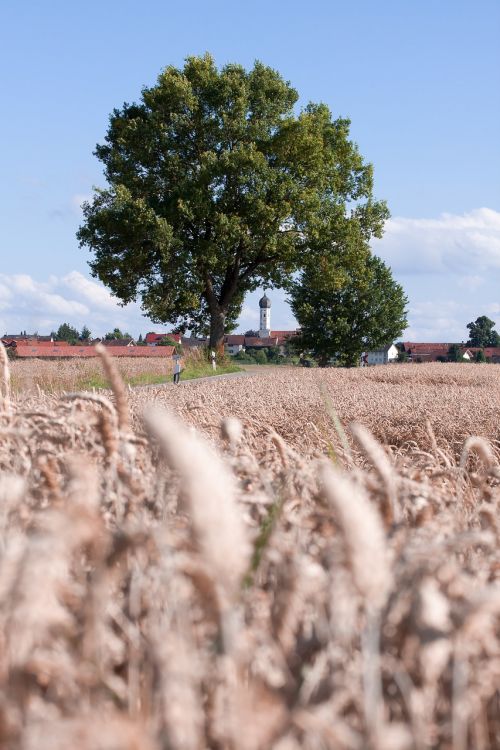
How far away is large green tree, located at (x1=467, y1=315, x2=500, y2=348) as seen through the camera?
12500cm

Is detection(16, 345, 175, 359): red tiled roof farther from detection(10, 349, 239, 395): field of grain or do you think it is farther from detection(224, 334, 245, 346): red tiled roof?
detection(224, 334, 245, 346): red tiled roof

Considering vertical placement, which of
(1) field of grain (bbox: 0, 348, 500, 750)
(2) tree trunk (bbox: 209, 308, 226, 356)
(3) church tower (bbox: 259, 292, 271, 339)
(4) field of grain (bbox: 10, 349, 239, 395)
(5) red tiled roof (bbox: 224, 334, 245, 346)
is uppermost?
(3) church tower (bbox: 259, 292, 271, 339)

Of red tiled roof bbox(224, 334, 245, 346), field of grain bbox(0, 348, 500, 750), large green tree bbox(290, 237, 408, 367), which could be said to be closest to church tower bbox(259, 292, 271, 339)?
red tiled roof bbox(224, 334, 245, 346)

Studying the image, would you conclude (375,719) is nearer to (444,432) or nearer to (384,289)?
(444,432)

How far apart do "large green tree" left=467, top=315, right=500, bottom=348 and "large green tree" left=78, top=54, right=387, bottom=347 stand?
91.9m

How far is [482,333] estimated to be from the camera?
12525 centimetres

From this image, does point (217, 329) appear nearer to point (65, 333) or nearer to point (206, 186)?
point (206, 186)

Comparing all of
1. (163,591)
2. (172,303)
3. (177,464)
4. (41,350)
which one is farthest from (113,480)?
(41,350)

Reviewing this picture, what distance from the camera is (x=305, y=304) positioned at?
2327 inches

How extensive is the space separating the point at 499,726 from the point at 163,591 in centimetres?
50

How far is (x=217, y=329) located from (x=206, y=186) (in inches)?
257

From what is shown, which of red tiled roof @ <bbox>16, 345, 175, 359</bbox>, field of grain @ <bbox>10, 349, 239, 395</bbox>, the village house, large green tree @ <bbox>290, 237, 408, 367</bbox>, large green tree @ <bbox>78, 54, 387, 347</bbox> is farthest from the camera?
the village house

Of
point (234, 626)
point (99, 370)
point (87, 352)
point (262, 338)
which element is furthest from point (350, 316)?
point (262, 338)

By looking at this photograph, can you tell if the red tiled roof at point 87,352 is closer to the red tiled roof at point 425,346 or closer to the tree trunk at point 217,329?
the tree trunk at point 217,329
